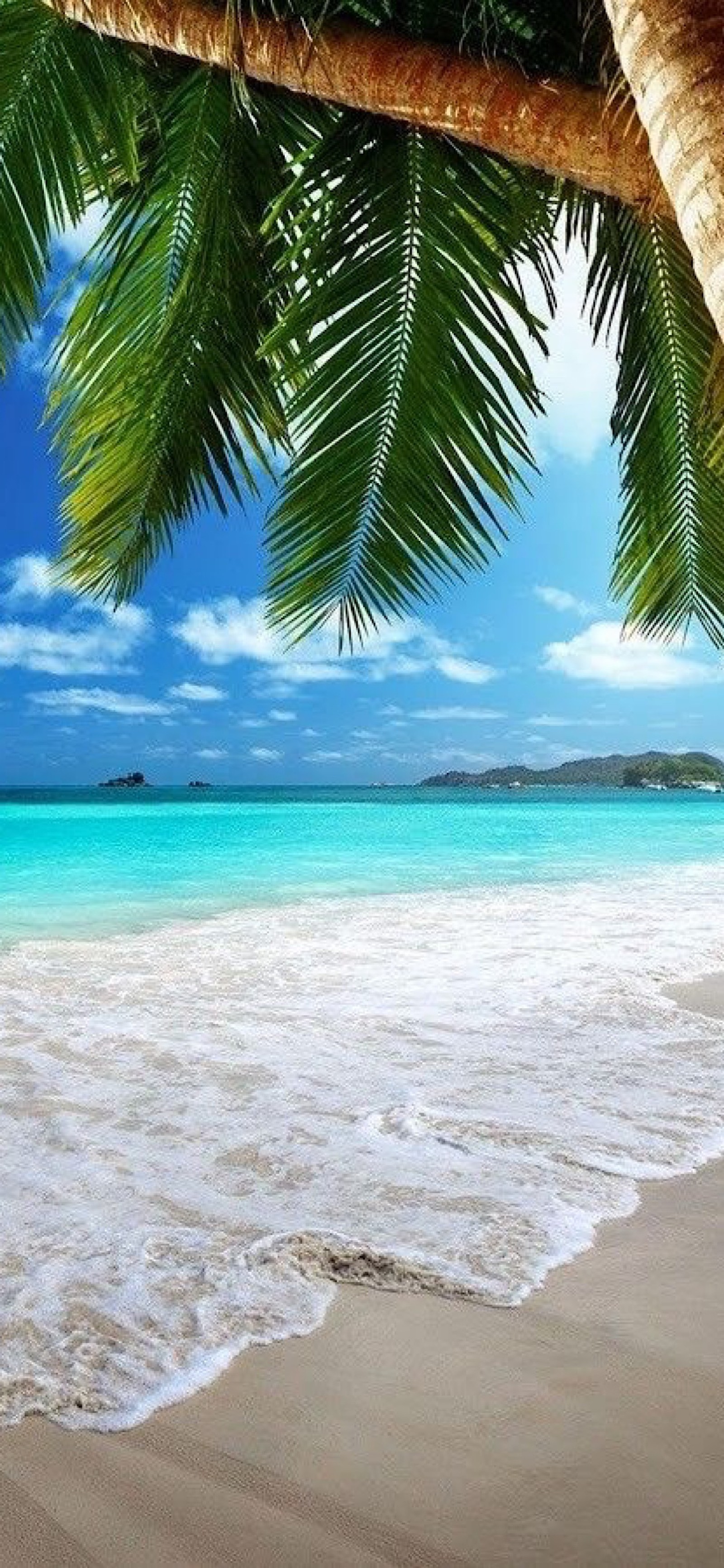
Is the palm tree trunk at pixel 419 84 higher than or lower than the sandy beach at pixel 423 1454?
higher

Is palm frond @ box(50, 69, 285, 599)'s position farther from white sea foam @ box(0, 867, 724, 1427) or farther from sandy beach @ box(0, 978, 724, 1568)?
sandy beach @ box(0, 978, 724, 1568)

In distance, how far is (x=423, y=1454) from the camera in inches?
59.9

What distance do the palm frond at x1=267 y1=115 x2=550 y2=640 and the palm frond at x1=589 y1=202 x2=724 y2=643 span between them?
26cm

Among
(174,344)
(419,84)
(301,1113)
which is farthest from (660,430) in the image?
(301,1113)

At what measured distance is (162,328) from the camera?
3.44 meters

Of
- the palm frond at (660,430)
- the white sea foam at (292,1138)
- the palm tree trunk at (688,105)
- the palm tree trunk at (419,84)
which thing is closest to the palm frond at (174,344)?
the palm tree trunk at (419,84)

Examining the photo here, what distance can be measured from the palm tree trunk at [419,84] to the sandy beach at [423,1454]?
6.68 ft

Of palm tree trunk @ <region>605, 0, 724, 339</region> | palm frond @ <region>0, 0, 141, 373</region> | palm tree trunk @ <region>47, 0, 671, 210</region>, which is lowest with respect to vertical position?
palm tree trunk @ <region>605, 0, 724, 339</region>

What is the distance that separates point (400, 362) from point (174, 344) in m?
0.85

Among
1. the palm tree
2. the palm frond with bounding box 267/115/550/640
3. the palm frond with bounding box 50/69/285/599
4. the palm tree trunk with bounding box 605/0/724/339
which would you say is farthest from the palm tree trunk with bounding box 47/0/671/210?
the palm frond with bounding box 50/69/285/599

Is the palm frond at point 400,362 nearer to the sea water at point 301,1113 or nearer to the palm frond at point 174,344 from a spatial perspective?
the palm frond at point 174,344

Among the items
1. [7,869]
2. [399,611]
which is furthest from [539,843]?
[399,611]

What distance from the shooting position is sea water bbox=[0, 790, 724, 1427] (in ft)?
6.47

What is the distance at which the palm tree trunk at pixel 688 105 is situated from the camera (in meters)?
1.38
